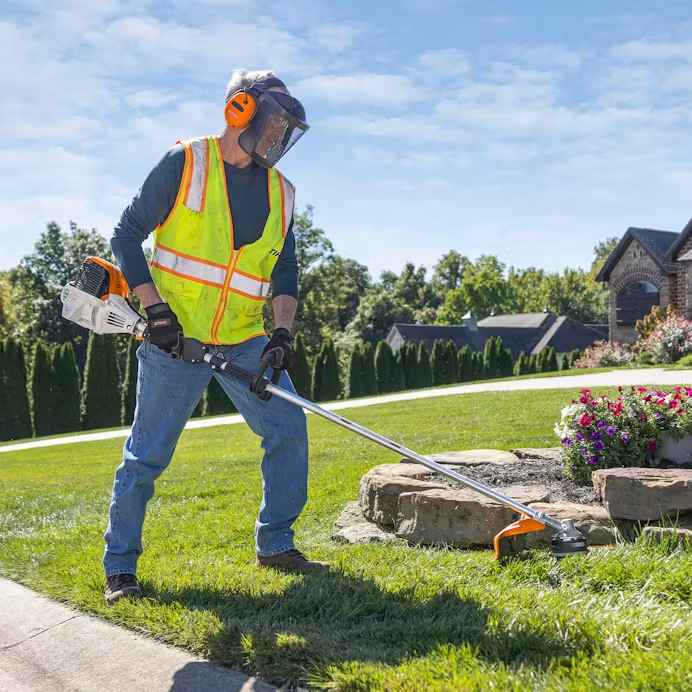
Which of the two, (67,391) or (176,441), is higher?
(176,441)

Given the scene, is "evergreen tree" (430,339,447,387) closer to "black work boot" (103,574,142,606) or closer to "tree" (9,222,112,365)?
"tree" (9,222,112,365)

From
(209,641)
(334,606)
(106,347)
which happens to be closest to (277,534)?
(334,606)

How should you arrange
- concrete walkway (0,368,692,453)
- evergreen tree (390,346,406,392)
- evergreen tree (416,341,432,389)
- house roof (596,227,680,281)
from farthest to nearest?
house roof (596,227,680,281) < evergreen tree (416,341,432,389) < evergreen tree (390,346,406,392) < concrete walkway (0,368,692,453)

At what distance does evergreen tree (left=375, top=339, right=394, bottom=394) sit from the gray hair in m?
25.7

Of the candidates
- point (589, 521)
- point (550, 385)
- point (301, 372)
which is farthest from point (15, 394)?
point (589, 521)

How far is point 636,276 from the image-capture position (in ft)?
109

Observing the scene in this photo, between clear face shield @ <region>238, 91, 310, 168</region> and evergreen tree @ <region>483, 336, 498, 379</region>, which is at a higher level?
clear face shield @ <region>238, 91, 310, 168</region>

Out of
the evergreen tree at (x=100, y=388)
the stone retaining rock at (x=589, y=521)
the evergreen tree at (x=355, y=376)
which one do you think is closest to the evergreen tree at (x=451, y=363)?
the evergreen tree at (x=355, y=376)

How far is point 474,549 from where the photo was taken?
160 inches

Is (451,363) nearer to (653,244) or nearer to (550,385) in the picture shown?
(653,244)

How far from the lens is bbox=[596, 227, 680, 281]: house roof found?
103ft

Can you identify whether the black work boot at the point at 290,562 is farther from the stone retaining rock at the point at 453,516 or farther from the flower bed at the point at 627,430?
the flower bed at the point at 627,430

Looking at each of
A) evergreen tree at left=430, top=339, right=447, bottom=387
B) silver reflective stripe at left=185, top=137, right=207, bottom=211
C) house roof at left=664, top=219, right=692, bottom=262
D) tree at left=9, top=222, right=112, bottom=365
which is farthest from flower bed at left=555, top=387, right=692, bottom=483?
tree at left=9, top=222, right=112, bottom=365

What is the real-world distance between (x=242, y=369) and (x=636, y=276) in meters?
32.7
